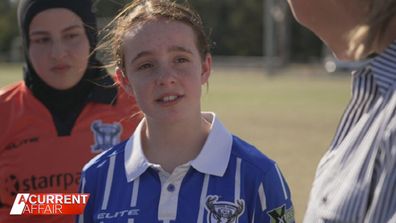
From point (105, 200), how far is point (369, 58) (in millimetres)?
1194

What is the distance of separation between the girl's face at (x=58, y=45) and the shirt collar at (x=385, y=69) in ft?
6.36

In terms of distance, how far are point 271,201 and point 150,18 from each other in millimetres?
827

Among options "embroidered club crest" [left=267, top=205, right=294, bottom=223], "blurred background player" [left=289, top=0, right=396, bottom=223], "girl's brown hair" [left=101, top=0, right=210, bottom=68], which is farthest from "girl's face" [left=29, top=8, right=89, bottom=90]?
"blurred background player" [left=289, top=0, right=396, bottom=223]

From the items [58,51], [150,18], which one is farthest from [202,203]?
[58,51]

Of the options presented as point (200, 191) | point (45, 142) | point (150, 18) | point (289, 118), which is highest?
point (289, 118)

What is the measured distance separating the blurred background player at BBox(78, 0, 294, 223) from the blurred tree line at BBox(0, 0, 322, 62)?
55635mm

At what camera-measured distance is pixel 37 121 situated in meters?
3.39

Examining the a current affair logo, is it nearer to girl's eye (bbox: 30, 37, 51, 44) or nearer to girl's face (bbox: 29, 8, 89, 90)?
girl's face (bbox: 29, 8, 89, 90)

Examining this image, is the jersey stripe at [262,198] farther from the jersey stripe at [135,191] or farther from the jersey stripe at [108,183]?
the jersey stripe at [108,183]

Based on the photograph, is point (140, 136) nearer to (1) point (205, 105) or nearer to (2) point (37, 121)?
(2) point (37, 121)

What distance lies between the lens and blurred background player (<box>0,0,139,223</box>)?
3.28 meters

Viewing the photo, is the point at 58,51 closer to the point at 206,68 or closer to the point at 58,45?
the point at 58,45

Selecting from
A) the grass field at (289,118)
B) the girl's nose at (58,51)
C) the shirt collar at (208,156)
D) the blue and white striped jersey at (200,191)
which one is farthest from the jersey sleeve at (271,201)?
the girl's nose at (58,51)

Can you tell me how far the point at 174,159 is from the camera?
2582mm
